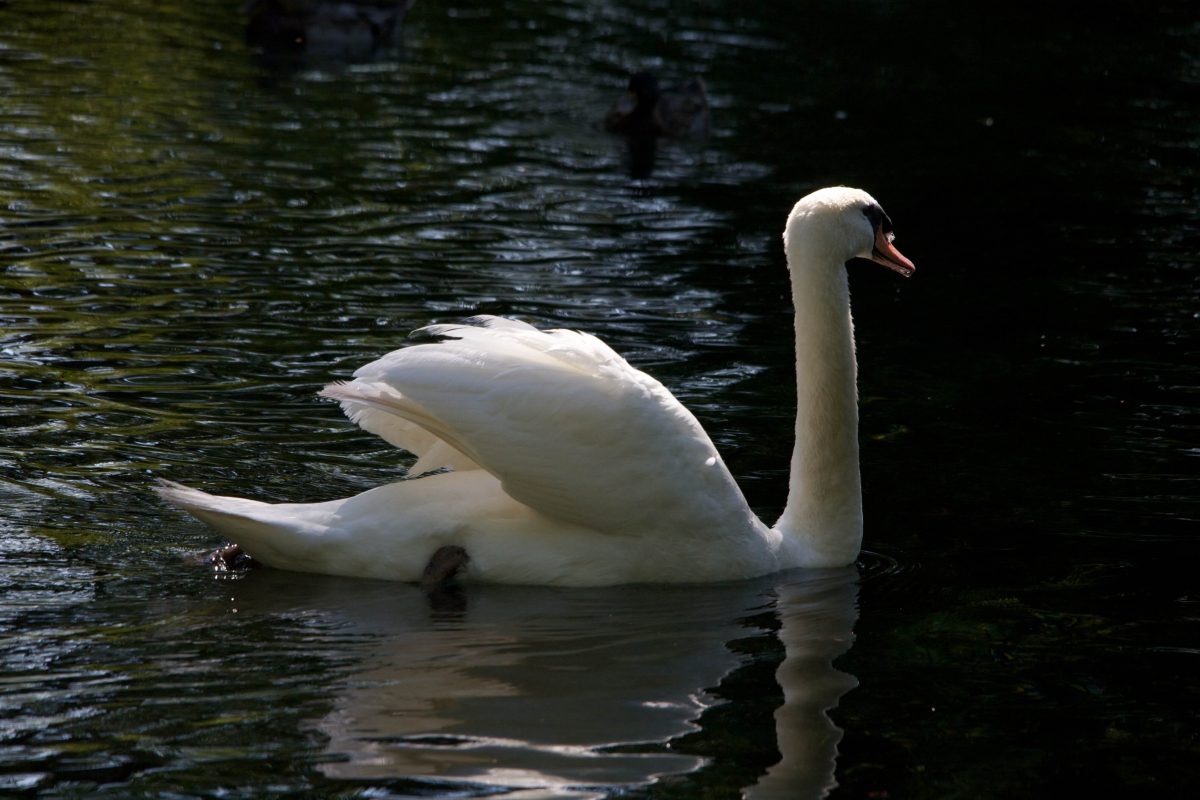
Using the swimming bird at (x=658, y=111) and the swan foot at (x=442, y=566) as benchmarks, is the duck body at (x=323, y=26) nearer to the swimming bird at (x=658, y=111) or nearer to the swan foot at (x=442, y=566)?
the swimming bird at (x=658, y=111)

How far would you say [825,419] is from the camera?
7.11 meters

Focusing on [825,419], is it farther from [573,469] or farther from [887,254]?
[573,469]

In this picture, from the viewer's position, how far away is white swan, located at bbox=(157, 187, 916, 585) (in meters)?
6.35

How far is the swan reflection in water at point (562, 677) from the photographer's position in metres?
5.12

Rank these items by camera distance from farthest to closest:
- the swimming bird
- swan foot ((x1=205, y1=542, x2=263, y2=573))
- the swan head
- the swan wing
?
the swimming bird, the swan head, swan foot ((x1=205, y1=542, x2=263, y2=573)), the swan wing

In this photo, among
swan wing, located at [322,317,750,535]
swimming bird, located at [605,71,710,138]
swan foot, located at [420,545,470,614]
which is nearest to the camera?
swan wing, located at [322,317,750,535]

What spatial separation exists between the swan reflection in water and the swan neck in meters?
0.16

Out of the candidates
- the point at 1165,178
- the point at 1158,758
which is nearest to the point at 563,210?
the point at 1165,178

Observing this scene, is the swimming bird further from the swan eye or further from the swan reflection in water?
the swan reflection in water

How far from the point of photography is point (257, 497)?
24.8 ft

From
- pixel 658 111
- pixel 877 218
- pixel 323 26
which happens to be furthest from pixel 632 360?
pixel 323 26

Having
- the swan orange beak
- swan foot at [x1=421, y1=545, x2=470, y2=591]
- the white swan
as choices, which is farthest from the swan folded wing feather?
the swan orange beak

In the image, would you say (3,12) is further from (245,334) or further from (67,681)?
(67,681)

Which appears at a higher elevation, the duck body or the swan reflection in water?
the duck body
